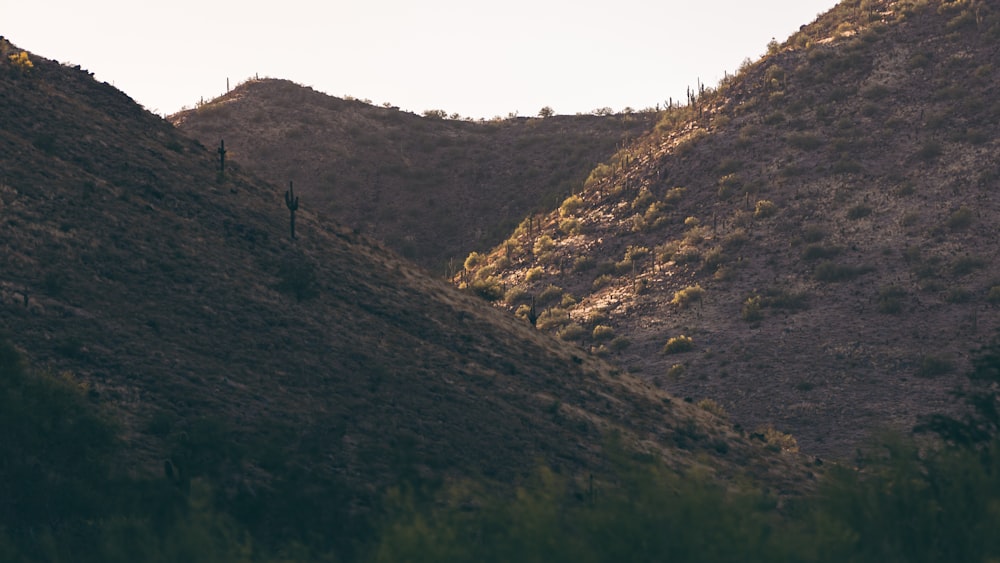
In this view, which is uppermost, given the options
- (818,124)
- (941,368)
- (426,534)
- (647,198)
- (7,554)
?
(818,124)

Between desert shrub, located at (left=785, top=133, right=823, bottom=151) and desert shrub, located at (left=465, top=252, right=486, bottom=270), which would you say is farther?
desert shrub, located at (left=465, top=252, right=486, bottom=270)

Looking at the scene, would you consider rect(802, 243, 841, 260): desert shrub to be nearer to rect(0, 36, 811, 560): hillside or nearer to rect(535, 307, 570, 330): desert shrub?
rect(535, 307, 570, 330): desert shrub

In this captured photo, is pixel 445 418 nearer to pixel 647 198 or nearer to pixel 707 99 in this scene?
pixel 647 198

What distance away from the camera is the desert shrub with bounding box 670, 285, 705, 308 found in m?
65.0

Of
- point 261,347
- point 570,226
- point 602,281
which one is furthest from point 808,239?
point 261,347

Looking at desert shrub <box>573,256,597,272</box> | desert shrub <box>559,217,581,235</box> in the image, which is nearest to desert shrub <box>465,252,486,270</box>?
desert shrub <box>559,217,581,235</box>

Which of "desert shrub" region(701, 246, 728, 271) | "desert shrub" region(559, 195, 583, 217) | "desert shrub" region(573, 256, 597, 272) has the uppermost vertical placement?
"desert shrub" region(559, 195, 583, 217)

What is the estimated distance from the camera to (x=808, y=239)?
67.1 m

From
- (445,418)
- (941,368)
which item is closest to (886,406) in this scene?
(941,368)

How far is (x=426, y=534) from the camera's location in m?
21.3

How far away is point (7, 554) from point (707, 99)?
72.1 meters

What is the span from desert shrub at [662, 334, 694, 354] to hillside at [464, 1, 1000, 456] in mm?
150

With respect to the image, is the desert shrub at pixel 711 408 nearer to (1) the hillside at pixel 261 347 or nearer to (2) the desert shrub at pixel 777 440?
(2) the desert shrub at pixel 777 440

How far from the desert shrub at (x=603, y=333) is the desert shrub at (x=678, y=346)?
3.52 m
